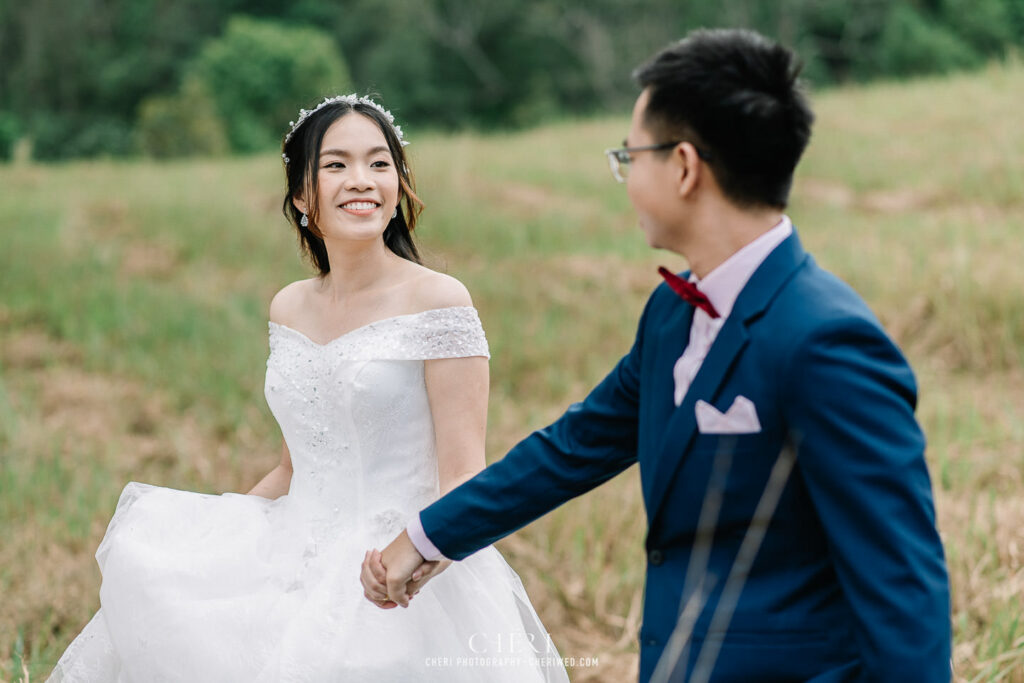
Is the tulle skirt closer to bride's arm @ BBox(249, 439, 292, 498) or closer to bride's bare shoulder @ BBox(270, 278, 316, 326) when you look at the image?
bride's arm @ BBox(249, 439, 292, 498)

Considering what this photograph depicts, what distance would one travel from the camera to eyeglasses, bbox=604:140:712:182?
188cm

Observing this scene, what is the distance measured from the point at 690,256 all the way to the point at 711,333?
14cm

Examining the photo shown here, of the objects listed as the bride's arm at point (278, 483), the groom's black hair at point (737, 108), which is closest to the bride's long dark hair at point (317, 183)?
the bride's arm at point (278, 483)

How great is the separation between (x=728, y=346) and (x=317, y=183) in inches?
56.5

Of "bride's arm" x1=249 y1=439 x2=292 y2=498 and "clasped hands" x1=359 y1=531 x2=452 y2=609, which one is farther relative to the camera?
"bride's arm" x1=249 y1=439 x2=292 y2=498

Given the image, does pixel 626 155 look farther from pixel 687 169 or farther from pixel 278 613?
pixel 278 613

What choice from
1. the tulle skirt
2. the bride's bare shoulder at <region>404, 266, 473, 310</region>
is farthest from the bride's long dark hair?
the tulle skirt

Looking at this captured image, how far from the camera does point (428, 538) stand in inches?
95.9

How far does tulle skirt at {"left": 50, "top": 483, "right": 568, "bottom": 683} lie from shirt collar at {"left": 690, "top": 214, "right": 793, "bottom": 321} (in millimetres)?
1227

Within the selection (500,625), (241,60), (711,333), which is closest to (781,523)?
(711,333)

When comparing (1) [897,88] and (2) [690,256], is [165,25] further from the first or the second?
(2) [690,256]

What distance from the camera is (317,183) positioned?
2.93 metres

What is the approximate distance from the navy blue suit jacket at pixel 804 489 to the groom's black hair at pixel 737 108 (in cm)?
14

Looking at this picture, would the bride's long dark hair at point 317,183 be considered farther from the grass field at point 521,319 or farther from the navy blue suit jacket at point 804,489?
the navy blue suit jacket at point 804,489
